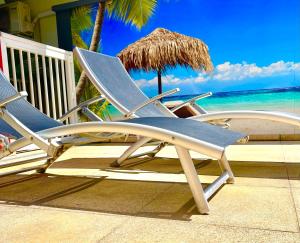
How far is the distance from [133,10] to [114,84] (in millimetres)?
3835

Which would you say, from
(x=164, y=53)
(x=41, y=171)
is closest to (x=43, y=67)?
(x=41, y=171)

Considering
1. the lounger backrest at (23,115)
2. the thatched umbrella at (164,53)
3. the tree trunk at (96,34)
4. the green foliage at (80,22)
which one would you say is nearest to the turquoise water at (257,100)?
the thatched umbrella at (164,53)

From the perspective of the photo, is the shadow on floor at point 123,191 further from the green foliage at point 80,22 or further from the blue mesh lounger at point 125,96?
the green foliage at point 80,22

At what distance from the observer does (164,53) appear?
6.81 m

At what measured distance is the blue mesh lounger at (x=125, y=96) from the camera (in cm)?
282

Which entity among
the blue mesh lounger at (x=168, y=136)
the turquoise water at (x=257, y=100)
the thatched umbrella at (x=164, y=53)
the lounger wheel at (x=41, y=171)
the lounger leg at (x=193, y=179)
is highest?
the thatched umbrella at (x=164, y=53)

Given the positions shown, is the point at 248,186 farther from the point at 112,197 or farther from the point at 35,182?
the point at 35,182

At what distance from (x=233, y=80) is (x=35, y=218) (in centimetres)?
511

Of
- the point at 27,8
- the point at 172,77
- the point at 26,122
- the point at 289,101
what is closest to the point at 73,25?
the point at 27,8

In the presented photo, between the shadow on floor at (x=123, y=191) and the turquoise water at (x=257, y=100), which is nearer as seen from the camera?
the shadow on floor at (x=123, y=191)

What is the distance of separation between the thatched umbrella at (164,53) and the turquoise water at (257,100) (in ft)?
1.95

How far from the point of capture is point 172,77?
6.80 meters

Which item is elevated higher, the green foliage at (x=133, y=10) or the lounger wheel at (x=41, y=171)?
the green foliage at (x=133, y=10)

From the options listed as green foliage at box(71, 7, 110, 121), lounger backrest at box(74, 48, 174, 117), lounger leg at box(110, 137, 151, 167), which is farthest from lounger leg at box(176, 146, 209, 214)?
green foliage at box(71, 7, 110, 121)
